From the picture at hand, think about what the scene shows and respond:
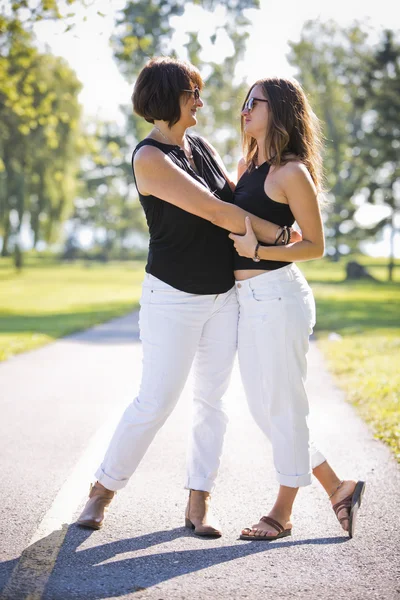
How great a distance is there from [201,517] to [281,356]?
913 mm

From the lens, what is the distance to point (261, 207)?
3.90 metres

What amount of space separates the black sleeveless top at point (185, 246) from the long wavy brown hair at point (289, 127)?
0.39 m

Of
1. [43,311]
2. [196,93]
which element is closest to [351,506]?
[196,93]

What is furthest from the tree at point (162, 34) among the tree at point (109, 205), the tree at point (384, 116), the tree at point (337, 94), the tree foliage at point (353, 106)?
the tree at point (109, 205)

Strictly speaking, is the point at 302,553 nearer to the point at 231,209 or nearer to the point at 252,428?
the point at 231,209

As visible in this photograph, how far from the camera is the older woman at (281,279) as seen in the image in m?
3.82

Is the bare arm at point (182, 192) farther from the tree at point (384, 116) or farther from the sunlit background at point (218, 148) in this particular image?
the tree at point (384, 116)

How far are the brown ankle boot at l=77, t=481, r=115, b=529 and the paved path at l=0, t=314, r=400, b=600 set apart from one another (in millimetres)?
53

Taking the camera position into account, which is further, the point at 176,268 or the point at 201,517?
the point at 201,517

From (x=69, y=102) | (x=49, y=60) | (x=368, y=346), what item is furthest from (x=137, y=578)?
(x=69, y=102)

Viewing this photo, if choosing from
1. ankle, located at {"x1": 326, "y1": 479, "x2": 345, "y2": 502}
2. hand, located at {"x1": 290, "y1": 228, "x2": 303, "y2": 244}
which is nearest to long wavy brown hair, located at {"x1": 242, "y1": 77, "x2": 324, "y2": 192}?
hand, located at {"x1": 290, "y1": 228, "x2": 303, "y2": 244}

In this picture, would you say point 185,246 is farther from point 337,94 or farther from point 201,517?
point 337,94

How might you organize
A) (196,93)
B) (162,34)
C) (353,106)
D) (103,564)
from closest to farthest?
1. (103,564)
2. (196,93)
3. (162,34)
4. (353,106)

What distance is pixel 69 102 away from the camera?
2630 cm
